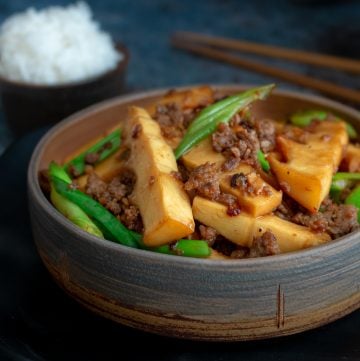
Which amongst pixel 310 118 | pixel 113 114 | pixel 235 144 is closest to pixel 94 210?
pixel 235 144

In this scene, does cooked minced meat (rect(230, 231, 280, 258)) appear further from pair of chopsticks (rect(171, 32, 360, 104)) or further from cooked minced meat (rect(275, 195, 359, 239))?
pair of chopsticks (rect(171, 32, 360, 104))

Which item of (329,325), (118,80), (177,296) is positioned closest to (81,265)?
(177,296)

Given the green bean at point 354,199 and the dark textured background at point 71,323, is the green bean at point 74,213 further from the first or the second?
the green bean at point 354,199

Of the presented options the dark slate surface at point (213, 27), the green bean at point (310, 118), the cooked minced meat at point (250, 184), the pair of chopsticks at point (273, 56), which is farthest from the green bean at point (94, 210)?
the dark slate surface at point (213, 27)

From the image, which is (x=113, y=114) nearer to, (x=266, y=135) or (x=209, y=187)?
(x=266, y=135)

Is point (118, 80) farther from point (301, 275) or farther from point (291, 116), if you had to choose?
point (301, 275)
